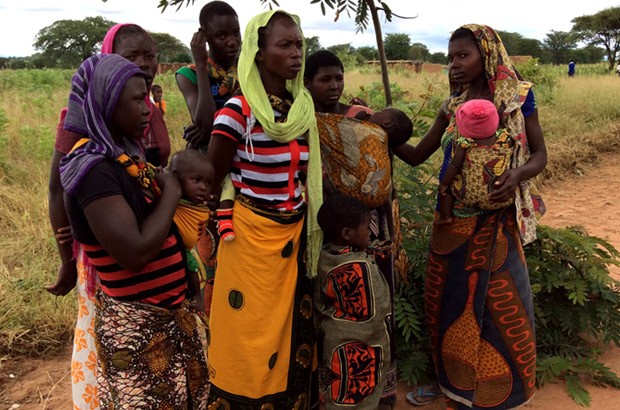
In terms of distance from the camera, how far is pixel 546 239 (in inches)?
127

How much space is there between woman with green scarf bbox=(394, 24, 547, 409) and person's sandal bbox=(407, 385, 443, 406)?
0.28 meters

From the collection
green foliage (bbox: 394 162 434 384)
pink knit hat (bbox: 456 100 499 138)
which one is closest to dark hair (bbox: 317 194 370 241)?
pink knit hat (bbox: 456 100 499 138)

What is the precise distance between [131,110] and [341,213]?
0.96 meters

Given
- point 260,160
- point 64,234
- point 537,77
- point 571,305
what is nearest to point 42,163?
point 64,234

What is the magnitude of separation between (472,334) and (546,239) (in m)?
1.10

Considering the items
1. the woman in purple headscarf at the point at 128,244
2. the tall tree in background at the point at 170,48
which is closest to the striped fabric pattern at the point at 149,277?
the woman in purple headscarf at the point at 128,244

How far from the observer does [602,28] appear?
29922 millimetres

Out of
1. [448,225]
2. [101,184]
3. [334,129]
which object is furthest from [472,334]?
[101,184]

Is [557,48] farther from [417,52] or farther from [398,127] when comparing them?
[398,127]

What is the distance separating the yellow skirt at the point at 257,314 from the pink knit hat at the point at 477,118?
80cm

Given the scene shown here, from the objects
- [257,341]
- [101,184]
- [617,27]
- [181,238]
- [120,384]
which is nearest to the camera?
[101,184]

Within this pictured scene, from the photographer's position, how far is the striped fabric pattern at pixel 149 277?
4.97ft

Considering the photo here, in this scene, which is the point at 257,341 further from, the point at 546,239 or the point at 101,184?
the point at 546,239

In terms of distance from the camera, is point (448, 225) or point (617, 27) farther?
point (617, 27)
